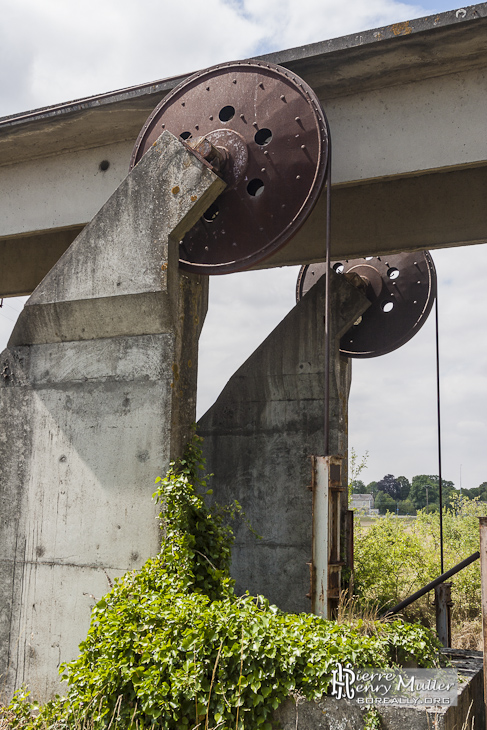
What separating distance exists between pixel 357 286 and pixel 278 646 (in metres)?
7.32

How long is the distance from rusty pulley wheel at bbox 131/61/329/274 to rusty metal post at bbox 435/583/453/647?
4367mm

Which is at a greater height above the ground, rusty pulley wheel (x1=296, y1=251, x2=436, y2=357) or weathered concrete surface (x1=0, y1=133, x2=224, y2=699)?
rusty pulley wheel (x1=296, y1=251, x2=436, y2=357)

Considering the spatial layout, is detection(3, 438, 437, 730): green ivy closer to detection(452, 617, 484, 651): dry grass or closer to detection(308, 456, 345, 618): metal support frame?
detection(308, 456, 345, 618): metal support frame

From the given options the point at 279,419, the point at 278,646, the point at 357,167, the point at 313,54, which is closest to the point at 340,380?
the point at 279,419

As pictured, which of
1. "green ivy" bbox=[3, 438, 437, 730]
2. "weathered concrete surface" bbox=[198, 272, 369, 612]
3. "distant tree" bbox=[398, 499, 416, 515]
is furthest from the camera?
"distant tree" bbox=[398, 499, 416, 515]

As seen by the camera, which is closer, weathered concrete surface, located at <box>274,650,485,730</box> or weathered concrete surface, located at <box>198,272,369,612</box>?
weathered concrete surface, located at <box>274,650,485,730</box>

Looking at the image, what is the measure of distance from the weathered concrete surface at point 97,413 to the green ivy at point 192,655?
509 mm

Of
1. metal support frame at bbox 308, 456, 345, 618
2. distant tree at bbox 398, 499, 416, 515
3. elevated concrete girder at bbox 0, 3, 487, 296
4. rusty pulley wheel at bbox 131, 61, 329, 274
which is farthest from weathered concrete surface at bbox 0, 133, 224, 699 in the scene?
distant tree at bbox 398, 499, 416, 515

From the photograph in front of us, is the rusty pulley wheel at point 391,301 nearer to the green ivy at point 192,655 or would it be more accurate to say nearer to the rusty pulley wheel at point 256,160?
the rusty pulley wheel at point 256,160

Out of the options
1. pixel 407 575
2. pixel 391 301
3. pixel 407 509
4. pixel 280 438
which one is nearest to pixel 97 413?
pixel 280 438

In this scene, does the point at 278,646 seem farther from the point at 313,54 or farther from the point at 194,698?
the point at 313,54

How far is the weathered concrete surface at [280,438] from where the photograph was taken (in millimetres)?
9891

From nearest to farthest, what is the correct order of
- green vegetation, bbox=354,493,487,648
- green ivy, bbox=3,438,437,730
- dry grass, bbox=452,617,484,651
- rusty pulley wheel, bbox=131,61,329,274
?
green ivy, bbox=3,438,437,730, rusty pulley wheel, bbox=131,61,329,274, dry grass, bbox=452,617,484,651, green vegetation, bbox=354,493,487,648

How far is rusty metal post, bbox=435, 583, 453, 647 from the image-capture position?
7922 millimetres
